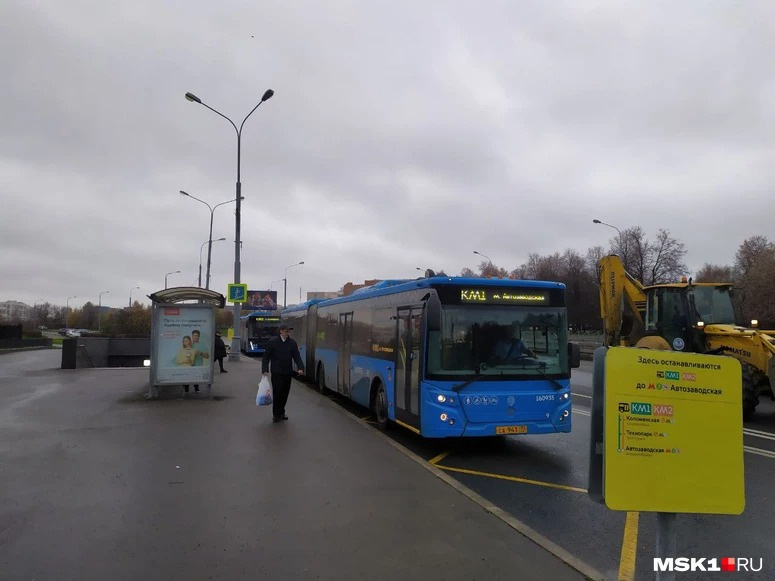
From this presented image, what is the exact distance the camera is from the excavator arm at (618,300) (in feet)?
47.1

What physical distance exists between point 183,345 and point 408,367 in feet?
23.6

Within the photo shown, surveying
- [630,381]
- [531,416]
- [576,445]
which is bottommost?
[576,445]

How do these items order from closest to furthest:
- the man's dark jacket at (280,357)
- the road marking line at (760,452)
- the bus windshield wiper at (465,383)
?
the bus windshield wiper at (465,383), the road marking line at (760,452), the man's dark jacket at (280,357)

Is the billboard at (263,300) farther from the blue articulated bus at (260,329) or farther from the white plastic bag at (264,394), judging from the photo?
the white plastic bag at (264,394)

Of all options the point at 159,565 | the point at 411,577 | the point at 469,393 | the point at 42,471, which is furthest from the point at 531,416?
the point at 42,471

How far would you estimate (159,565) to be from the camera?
4227 mm

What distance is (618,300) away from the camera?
48.8 ft

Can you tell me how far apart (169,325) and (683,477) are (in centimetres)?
1262

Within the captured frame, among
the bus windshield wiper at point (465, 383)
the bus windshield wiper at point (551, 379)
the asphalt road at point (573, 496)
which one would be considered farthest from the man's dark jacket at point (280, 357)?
the bus windshield wiper at point (551, 379)

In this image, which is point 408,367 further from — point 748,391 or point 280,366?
point 748,391

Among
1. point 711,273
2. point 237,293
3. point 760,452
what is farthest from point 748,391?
point 711,273

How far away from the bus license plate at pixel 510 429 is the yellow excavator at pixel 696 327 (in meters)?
5.31

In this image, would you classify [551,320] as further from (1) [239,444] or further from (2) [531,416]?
(1) [239,444]

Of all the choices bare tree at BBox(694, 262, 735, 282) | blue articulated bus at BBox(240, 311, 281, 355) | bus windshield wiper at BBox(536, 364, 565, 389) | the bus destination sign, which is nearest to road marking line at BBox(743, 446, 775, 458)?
bus windshield wiper at BBox(536, 364, 565, 389)
